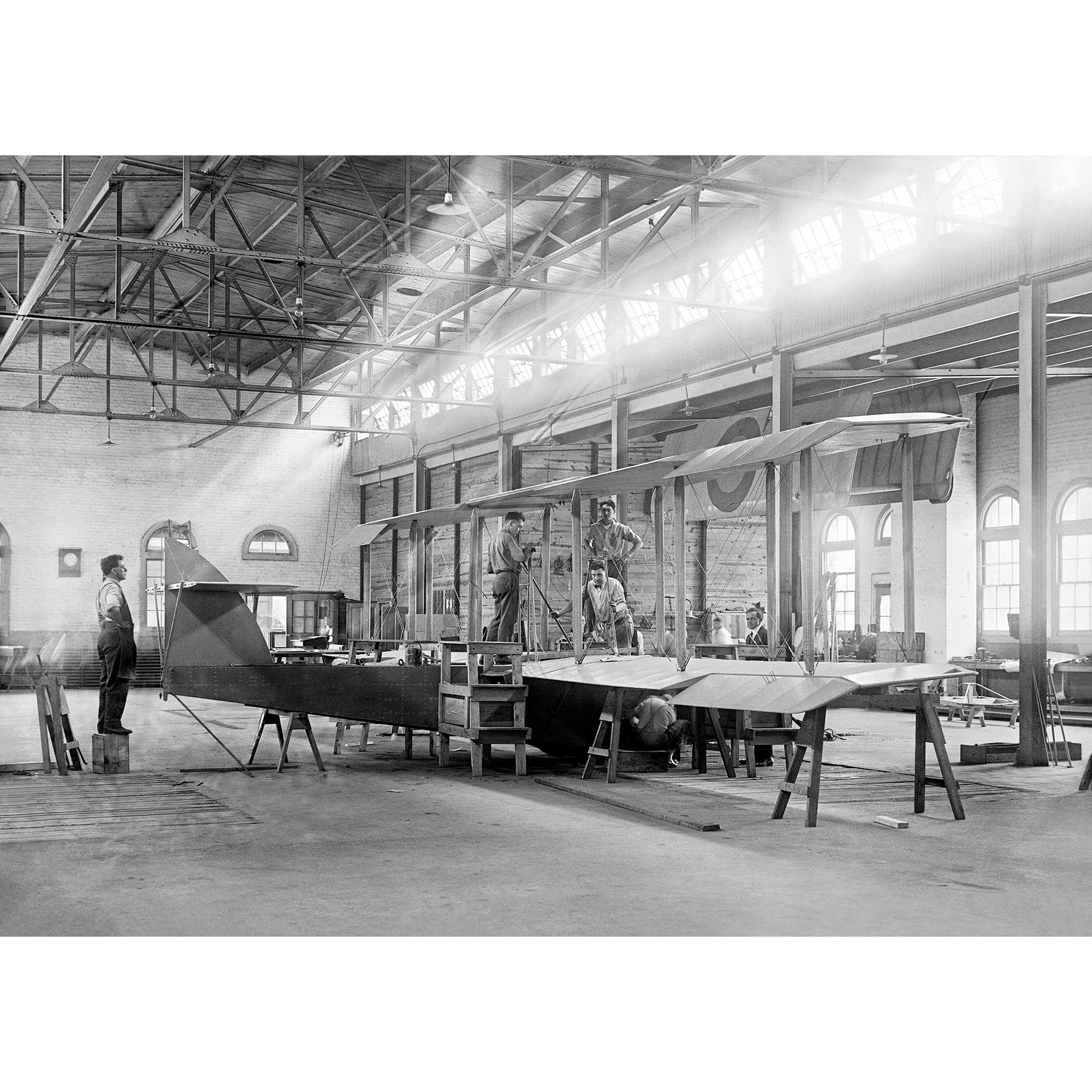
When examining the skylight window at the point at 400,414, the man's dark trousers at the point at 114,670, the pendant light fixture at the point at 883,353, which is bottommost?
the man's dark trousers at the point at 114,670

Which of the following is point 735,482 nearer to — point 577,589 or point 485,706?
point 577,589

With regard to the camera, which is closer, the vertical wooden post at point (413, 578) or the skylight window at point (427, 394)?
the vertical wooden post at point (413, 578)

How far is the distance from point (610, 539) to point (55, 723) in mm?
5918

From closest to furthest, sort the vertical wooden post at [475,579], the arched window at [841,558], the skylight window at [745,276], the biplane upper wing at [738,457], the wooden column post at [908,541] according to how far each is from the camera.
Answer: the biplane upper wing at [738,457] → the wooden column post at [908,541] → the vertical wooden post at [475,579] → the skylight window at [745,276] → the arched window at [841,558]

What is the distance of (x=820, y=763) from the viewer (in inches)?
301

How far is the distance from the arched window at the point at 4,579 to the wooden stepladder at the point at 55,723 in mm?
16632

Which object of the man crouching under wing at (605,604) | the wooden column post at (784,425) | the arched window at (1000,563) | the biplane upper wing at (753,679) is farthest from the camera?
the arched window at (1000,563)

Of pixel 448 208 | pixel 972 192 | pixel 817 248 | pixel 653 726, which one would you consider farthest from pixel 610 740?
pixel 817 248

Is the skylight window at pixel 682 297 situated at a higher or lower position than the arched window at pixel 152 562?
higher

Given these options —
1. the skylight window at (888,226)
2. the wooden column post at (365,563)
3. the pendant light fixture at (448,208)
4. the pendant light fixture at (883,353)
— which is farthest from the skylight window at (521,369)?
the pendant light fixture at (883,353)

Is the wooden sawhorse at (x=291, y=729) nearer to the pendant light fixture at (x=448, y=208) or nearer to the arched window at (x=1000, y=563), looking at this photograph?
the pendant light fixture at (x=448, y=208)

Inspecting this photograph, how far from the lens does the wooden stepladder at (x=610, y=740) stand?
10.0 meters

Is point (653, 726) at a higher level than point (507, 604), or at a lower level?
lower
